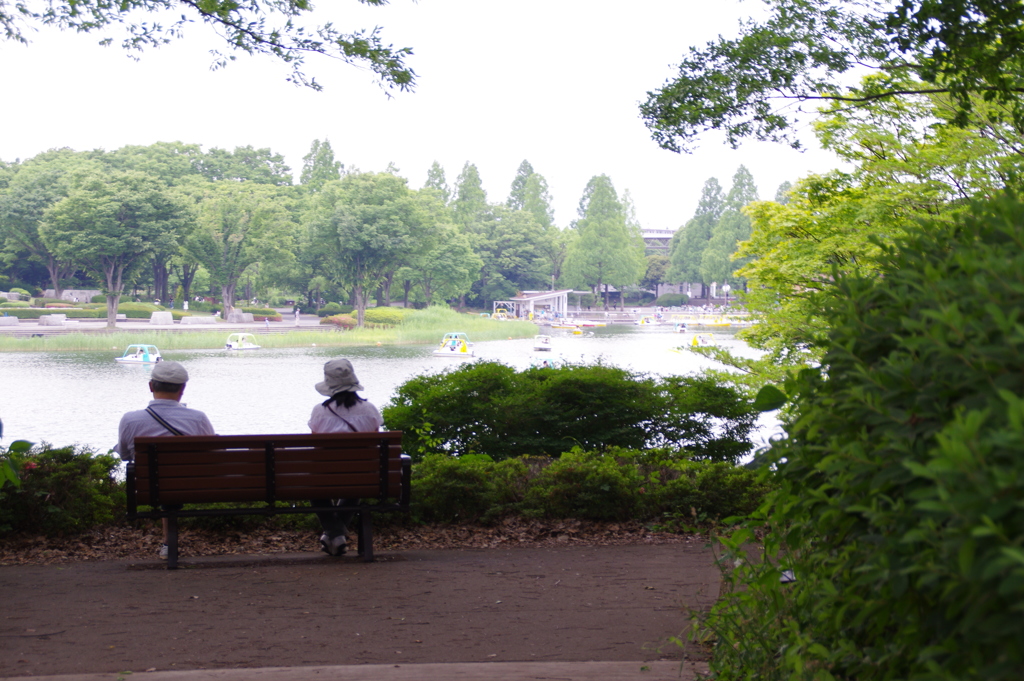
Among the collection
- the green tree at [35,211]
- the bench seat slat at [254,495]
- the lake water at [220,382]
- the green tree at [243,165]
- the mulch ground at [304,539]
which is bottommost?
the lake water at [220,382]

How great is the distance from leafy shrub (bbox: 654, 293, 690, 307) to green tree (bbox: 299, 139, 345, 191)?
25245 millimetres

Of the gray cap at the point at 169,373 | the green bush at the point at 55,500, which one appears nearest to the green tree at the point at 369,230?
the green bush at the point at 55,500

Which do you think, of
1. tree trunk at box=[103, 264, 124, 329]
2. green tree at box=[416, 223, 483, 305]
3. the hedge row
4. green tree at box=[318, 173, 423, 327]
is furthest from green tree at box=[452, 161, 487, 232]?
the hedge row

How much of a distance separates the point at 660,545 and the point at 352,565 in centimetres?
169

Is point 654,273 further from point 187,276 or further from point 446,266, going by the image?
point 187,276

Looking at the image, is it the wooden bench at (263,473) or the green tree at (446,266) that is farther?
the green tree at (446,266)

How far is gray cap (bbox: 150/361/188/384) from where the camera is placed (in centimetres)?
461

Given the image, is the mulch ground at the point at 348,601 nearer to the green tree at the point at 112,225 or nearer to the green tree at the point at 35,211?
the green tree at the point at 112,225

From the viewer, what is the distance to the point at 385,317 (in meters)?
42.1

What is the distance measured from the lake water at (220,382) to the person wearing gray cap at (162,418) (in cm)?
494

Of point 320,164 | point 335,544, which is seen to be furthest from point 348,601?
point 320,164

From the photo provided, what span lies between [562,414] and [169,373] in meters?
3.39

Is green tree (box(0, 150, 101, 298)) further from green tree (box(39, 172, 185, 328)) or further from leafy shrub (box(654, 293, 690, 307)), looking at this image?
leafy shrub (box(654, 293, 690, 307))

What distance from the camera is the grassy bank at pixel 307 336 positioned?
1244 inches
